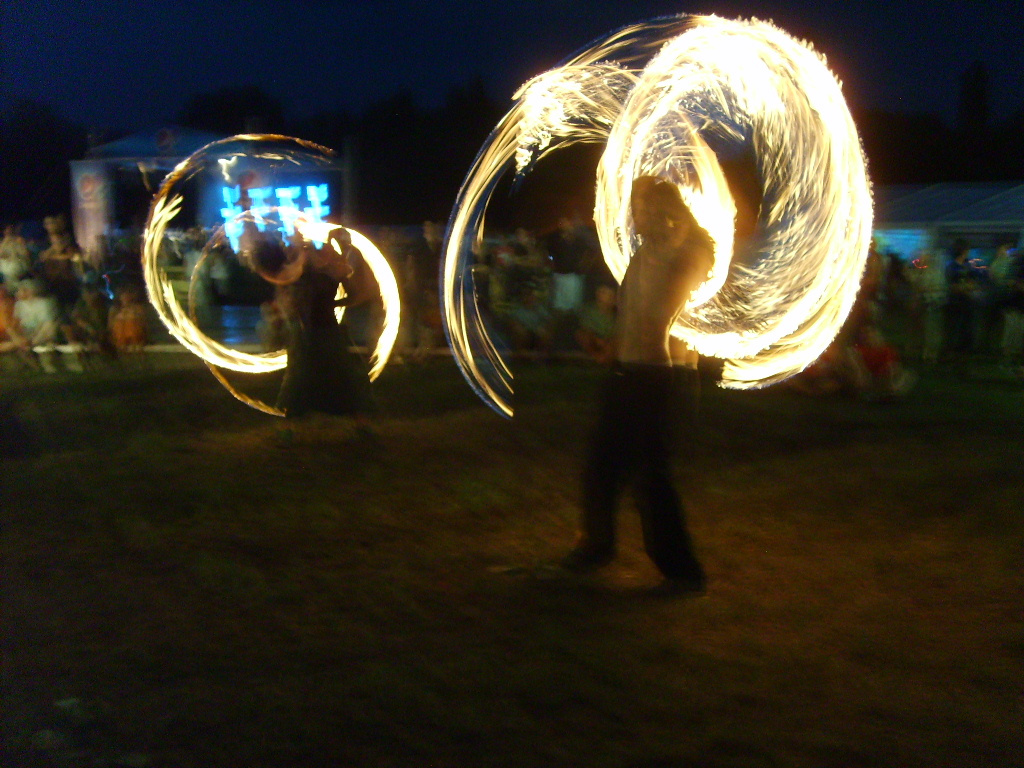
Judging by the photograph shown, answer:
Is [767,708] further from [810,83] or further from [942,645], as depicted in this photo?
[810,83]

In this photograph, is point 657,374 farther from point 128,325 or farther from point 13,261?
point 13,261

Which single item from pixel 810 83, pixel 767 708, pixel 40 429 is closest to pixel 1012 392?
pixel 810 83

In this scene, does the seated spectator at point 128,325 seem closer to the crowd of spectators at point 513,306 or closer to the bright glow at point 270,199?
the crowd of spectators at point 513,306

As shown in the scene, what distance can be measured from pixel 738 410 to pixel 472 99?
34.8m

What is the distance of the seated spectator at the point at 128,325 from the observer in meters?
12.9

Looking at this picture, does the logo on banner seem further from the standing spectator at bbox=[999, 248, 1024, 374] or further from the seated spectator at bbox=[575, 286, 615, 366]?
the standing spectator at bbox=[999, 248, 1024, 374]

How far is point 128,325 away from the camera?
1292 cm

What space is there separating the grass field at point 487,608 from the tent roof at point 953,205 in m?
14.1

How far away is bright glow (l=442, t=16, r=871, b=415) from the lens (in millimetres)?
6836

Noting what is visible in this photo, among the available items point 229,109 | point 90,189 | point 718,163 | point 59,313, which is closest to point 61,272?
point 59,313

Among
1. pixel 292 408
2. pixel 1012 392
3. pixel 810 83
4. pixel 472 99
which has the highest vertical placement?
pixel 472 99

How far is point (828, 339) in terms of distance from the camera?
7539 mm

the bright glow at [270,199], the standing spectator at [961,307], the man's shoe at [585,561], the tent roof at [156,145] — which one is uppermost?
the tent roof at [156,145]

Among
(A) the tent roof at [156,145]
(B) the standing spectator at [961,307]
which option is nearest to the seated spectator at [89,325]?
(A) the tent roof at [156,145]
